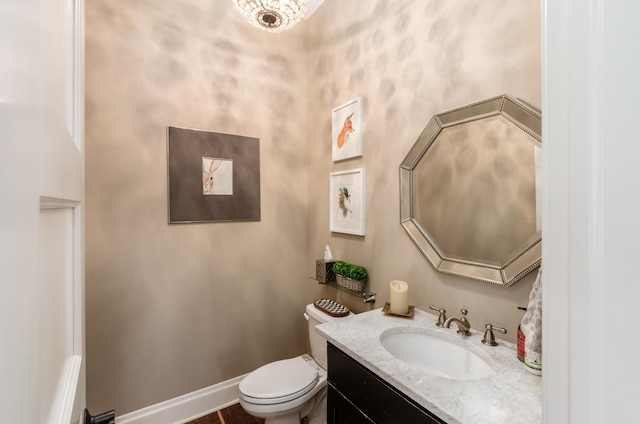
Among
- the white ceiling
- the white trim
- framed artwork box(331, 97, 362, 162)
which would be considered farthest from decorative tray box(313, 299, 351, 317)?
the white ceiling

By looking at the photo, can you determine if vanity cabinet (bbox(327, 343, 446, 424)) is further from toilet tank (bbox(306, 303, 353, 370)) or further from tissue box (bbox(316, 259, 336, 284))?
tissue box (bbox(316, 259, 336, 284))

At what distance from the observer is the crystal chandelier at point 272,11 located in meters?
1.55

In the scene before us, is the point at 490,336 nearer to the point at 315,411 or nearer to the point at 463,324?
→ the point at 463,324

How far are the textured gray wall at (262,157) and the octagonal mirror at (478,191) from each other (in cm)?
8

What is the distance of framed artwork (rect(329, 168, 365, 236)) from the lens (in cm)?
190

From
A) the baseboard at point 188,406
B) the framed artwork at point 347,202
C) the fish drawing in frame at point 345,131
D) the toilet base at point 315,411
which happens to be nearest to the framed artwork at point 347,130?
the fish drawing in frame at point 345,131

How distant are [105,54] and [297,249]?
1.78 metres

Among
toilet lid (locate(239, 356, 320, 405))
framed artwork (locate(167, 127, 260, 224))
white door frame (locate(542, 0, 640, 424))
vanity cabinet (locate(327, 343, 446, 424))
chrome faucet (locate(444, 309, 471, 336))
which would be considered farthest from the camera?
framed artwork (locate(167, 127, 260, 224))

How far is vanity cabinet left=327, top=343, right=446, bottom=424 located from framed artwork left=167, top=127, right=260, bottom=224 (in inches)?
49.4

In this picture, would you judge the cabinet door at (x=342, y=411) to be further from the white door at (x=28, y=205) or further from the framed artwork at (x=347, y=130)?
the framed artwork at (x=347, y=130)

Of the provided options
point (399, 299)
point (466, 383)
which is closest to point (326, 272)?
point (399, 299)

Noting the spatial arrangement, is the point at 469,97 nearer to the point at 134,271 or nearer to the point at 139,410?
the point at 134,271

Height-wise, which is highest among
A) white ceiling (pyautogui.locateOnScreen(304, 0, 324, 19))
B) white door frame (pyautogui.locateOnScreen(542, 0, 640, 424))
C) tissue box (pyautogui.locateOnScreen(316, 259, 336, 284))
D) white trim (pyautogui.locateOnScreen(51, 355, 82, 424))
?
white ceiling (pyautogui.locateOnScreen(304, 0, 324, 19))

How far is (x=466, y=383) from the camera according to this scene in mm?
922
